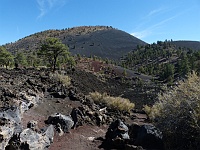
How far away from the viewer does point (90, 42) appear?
115 meters

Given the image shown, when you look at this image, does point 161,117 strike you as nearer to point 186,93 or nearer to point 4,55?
point 186,93

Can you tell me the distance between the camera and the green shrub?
30.3 feet

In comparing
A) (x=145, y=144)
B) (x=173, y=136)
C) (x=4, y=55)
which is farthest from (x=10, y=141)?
(x=4, y=55)

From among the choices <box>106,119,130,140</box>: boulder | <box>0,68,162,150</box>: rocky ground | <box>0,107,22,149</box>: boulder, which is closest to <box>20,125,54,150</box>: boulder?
<box>0,68,162,150</box>: rocky ground

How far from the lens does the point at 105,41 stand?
12156 centimetres

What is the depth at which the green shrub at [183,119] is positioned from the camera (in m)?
9.23

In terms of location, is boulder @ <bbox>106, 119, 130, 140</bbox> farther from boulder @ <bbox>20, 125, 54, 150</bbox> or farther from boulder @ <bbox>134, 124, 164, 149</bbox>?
boulder @ <bbox>20, 125, 54, 150</bbox>

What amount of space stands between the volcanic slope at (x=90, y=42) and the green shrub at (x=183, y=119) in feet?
281

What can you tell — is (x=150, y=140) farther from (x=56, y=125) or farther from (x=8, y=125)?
(x=8, y=125)

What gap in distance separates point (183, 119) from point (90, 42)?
351ft

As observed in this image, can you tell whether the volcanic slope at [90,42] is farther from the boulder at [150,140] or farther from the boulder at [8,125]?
the boulder at [8,125]

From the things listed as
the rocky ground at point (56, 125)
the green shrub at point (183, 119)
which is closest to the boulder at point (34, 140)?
the rocky ground at point (56, 125)

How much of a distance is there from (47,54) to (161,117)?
1104 inches

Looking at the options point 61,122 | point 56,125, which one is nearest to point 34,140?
point 56,125
